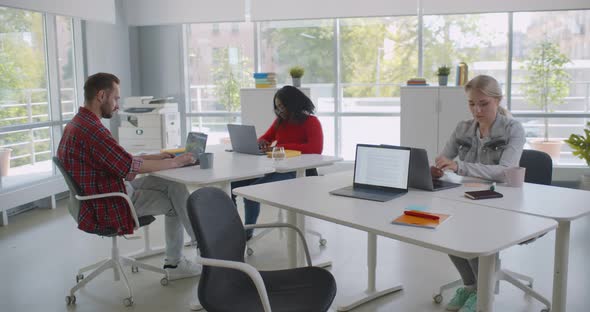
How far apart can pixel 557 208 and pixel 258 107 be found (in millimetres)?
4551

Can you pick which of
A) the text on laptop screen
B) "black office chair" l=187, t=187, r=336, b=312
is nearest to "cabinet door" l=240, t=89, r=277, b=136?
the text on laptop screen

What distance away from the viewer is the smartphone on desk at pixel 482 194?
271cm

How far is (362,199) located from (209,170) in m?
1.27

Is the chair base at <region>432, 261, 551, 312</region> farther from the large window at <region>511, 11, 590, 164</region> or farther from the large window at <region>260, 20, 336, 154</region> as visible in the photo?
the large window at <region>260, 20, 336, 154</region>

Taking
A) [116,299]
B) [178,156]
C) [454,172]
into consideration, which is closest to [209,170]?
[178,156]

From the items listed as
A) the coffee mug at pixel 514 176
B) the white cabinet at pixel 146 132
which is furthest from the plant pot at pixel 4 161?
the coffee mug at pixel 514 176

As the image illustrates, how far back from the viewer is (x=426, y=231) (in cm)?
221

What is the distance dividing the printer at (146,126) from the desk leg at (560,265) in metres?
4.86

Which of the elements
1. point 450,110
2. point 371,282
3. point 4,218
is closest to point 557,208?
point 371,282

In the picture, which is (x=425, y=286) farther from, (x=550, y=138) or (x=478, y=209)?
(x=550, y=138)

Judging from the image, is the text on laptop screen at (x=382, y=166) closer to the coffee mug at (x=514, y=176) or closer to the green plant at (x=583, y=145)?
the coffee mug at (x=514, y=176)

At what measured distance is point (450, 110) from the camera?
20.3 feet

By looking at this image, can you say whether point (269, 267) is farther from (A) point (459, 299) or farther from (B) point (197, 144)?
(A) point (459, 299)

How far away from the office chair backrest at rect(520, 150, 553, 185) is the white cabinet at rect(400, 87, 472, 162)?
2785mm
